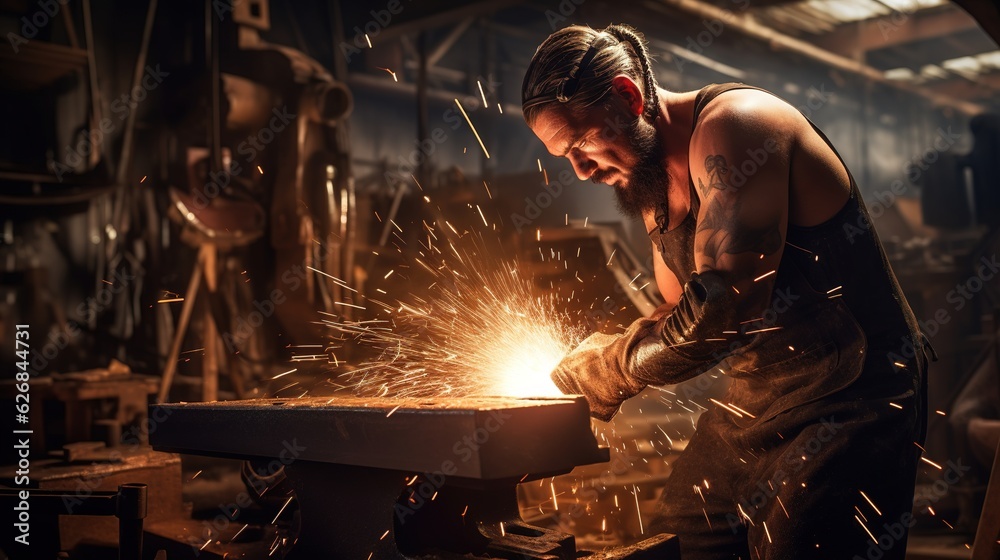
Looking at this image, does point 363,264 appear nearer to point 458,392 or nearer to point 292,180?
point 292,180

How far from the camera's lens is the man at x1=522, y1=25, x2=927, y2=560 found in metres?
1.80

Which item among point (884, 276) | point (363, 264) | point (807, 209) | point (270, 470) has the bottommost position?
point (363, 264)

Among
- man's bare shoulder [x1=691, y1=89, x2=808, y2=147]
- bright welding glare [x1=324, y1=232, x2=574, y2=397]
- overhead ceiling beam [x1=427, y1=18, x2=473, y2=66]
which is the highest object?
overhead ceiling beam [x1=427, y1=18, x2=473, y2=66]

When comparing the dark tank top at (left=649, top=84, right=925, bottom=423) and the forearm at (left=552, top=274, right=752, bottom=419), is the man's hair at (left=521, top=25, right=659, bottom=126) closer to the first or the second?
the dark tank top at (left=649, top=84, right=925, bottom=423)

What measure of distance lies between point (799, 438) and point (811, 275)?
379 mm

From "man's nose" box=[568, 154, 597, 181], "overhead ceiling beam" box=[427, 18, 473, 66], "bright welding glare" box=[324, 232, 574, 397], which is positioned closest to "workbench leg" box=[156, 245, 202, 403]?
"bright welding glare" box=[324, 232, 574, 397]

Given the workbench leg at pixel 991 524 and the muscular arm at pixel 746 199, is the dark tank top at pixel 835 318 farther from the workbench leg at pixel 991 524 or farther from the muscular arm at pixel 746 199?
the workbench leg at pixel 991 524

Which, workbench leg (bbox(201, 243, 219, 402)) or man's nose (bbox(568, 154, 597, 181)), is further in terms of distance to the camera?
workbench leg (bbox(201, 243, 219, 402))

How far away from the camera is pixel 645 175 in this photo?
7.29 ft

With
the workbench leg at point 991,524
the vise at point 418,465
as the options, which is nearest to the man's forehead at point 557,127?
the vise at point 418,465

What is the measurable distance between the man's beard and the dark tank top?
27 centimetres

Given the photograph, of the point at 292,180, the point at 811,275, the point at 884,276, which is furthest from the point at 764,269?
the point at 292,180

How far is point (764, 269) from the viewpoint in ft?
5.89

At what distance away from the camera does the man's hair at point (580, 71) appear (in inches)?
83.4
